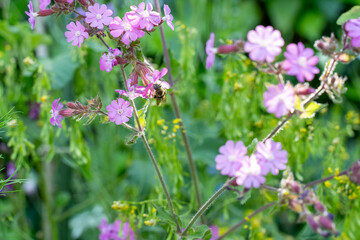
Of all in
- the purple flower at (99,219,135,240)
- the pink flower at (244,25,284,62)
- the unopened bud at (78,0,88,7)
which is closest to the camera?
the pink flower at (244,25,284,62)

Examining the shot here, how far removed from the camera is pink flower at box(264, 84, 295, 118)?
0.45m

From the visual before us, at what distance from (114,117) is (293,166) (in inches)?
18.6

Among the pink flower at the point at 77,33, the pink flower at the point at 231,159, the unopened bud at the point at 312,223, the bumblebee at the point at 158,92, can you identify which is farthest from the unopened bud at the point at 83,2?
the unopened bud at the point at 312,223

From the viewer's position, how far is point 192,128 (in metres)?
1.00

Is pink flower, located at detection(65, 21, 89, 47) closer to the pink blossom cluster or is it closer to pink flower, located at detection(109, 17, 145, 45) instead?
pink flower, located at detection(109, 17, 145, 45)

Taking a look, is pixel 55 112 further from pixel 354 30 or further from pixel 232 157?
pixel 354 30

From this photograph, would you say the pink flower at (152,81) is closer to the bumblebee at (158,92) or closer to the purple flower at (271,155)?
the bumblebee at (158,92)

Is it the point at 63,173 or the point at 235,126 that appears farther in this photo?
the point at 63,173

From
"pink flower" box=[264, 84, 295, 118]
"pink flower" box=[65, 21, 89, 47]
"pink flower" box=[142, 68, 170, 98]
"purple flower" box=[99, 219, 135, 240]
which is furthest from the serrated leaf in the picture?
"purple flower" box=[99, 219, 135, 240]

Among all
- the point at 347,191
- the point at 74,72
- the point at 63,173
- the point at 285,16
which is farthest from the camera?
the point at 285,16

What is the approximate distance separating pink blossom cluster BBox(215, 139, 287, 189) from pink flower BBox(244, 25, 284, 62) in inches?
3.6

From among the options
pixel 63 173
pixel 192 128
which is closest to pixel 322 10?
pixel 192 128

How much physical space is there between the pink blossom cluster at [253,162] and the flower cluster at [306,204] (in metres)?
0.05

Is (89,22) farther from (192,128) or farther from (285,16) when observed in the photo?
(285,16)
